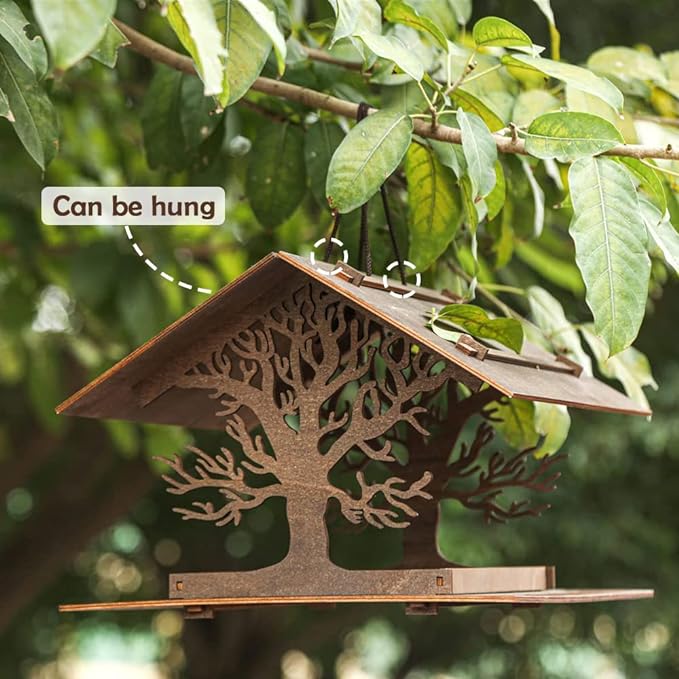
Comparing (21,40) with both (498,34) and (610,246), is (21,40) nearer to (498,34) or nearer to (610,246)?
(498,34)

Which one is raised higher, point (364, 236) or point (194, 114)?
point (194, 114)

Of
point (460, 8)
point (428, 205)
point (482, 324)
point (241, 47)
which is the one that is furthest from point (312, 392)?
point (460, 8)

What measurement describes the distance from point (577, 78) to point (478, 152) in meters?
0.14

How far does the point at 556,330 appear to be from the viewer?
187 centimetres

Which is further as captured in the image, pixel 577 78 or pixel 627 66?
pixel 627 66

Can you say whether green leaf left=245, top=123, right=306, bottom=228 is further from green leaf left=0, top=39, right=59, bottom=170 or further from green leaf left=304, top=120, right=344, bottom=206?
green leaf left=0, top=39, right=59, bottom=170

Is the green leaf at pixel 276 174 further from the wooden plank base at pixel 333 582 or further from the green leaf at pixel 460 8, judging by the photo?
the wooden plank base at pixel 333 582

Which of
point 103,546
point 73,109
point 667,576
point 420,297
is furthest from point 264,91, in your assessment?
point 103,546

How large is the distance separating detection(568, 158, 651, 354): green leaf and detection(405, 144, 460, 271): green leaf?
34 cm

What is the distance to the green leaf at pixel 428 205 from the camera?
166 centimetres

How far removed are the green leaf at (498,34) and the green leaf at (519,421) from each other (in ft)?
2.00

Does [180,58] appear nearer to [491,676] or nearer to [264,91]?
[264,91]

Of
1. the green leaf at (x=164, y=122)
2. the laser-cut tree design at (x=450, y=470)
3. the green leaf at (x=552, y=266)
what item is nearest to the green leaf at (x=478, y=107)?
the laser-cut tree design at (x=450, y=470)

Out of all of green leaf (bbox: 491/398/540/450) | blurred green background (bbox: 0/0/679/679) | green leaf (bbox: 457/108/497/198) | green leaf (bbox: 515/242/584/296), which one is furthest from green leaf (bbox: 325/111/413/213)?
green leaf (bbox: 515/242/584/296)
